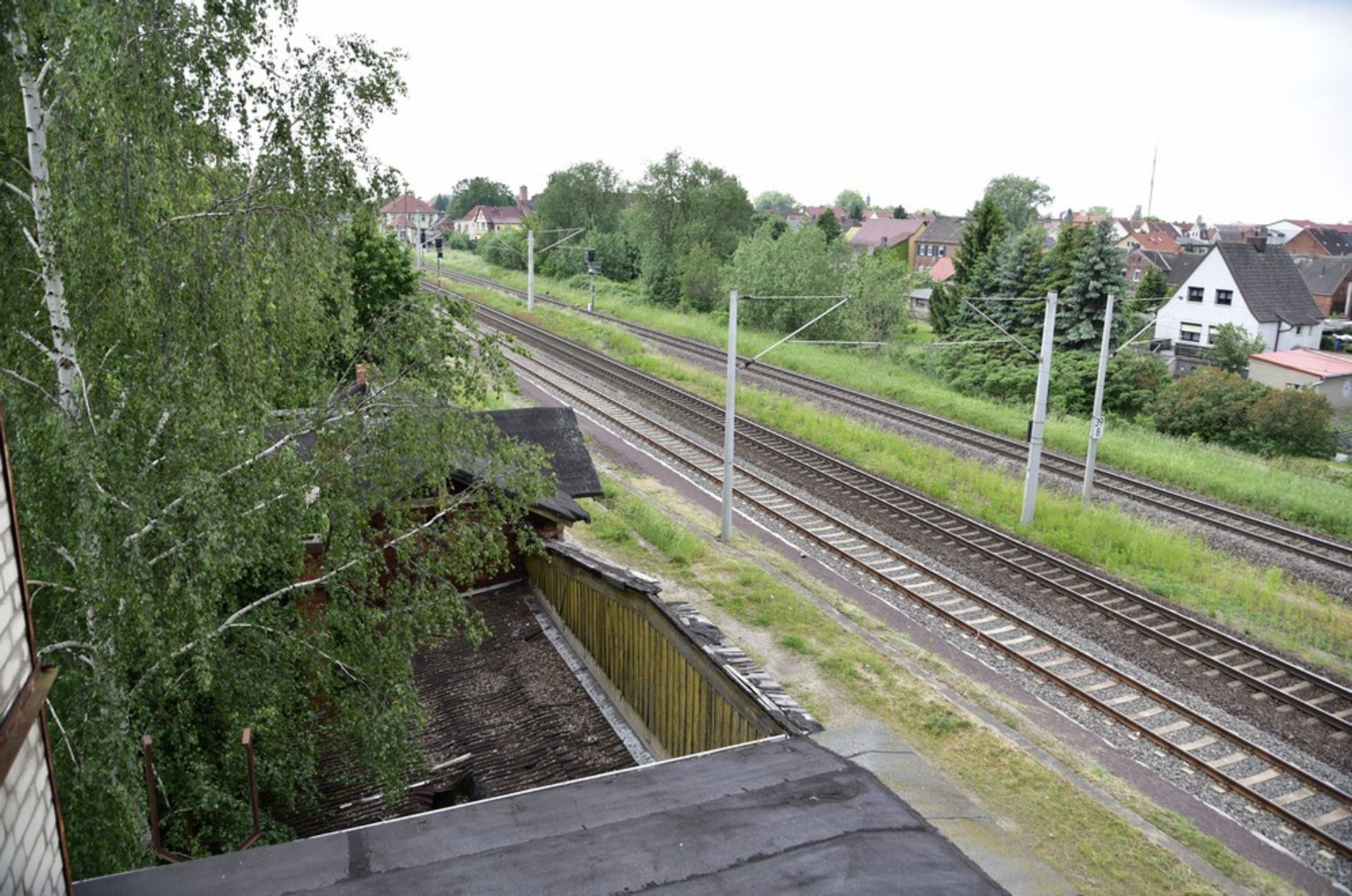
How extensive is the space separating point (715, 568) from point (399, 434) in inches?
463

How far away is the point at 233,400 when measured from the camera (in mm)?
6551

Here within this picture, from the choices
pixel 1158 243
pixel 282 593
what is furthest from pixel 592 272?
pixel 1158 243

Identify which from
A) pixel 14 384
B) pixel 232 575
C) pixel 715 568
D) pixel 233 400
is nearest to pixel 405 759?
pixel 232 575

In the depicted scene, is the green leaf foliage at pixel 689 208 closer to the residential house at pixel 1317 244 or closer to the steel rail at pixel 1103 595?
the steel rail at pixel 1103 595

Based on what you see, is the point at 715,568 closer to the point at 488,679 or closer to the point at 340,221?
the point at 488,679

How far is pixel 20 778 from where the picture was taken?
4.04m

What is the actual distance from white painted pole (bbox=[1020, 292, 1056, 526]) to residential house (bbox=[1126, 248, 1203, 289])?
31.0 metres

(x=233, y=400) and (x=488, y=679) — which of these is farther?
(x=488, y=679)

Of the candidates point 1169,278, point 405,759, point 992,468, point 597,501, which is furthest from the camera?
point 1169,278

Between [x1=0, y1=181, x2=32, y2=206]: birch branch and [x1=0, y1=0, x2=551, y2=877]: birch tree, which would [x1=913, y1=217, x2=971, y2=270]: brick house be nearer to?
[x1=0, y1=0, x2=551, y2=877]: birch tree

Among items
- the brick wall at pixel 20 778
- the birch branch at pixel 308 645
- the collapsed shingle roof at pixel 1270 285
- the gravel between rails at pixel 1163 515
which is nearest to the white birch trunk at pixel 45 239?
the birch branch at pixel 308 645

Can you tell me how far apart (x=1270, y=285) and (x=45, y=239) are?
59.4m

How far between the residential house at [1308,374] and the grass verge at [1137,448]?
10.5 metres

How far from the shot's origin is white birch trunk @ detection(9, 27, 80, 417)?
587 centimetres
